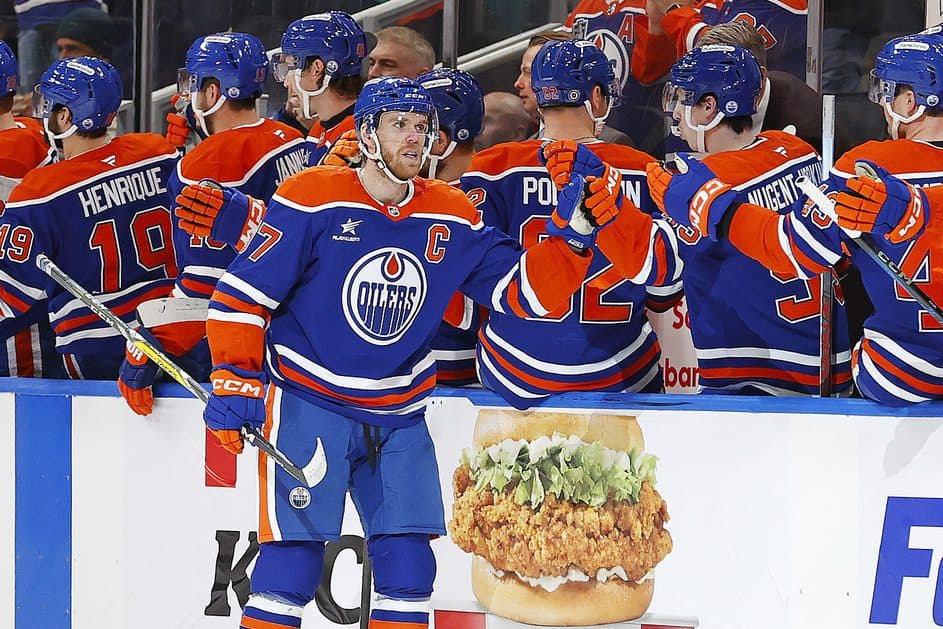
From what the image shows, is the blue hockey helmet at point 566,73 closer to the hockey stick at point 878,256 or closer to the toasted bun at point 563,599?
the hockey stick at point 878,256

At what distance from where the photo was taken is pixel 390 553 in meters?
3.24

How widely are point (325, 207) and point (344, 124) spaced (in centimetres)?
92

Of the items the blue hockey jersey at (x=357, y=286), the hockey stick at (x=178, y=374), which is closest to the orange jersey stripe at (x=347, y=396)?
the blue hockey jersey at (x=357, y=286)

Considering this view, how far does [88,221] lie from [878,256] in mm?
2061

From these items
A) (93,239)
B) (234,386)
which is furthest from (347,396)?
(93,239)

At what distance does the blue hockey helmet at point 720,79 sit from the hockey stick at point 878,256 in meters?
0.47

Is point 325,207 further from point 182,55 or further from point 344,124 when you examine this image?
point 182,55

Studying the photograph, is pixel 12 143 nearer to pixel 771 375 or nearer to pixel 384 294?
pixel 384 294

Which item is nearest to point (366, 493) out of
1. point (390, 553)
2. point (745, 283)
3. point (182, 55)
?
point (390, 553)

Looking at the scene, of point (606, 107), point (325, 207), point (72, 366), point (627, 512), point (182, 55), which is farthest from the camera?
point (182, 55)

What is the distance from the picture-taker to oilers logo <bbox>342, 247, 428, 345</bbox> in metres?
3.18

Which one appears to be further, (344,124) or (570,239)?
(344,124)

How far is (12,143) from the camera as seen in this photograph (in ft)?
14.8

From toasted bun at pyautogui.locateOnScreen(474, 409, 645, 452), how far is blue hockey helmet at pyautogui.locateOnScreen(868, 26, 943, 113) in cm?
94
